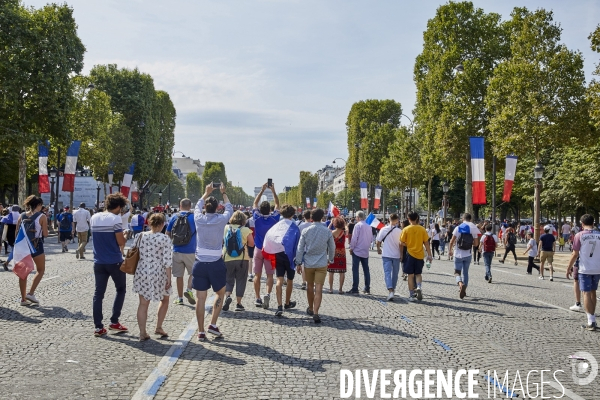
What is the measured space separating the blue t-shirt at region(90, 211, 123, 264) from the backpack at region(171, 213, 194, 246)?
2067 millimetres

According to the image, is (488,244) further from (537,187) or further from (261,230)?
(537,187)

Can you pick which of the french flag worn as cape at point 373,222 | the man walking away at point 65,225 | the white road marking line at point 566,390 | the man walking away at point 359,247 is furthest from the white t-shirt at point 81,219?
the white road marking line at point 566,390

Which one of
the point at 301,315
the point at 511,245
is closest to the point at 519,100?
the point at 511,245

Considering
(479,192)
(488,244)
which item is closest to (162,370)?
(488,244)

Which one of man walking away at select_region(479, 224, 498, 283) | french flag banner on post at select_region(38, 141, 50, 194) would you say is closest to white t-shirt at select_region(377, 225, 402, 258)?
man walking away at select_region(479, 224, 498, 283)

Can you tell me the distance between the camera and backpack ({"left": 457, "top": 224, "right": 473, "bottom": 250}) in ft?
41.0

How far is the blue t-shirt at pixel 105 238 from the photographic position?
312 inches

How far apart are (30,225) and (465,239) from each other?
27.4ft

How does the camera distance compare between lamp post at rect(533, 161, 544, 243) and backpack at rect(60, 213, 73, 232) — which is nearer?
backpack at rect(60, 213, 73, 232)

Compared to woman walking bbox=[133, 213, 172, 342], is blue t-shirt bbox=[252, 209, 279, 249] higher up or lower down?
higher up

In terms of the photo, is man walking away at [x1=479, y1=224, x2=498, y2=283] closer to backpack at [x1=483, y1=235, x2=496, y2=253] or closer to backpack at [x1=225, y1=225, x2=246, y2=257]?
backpack at [x1=483, y1=235, x2=496, y2=253]

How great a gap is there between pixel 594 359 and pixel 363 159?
5989 cm

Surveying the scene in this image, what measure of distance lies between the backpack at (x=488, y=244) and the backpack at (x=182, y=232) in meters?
9.71

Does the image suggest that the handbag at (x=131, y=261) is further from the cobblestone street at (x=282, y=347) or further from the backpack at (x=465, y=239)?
the backpack at (x=465, y=239)
